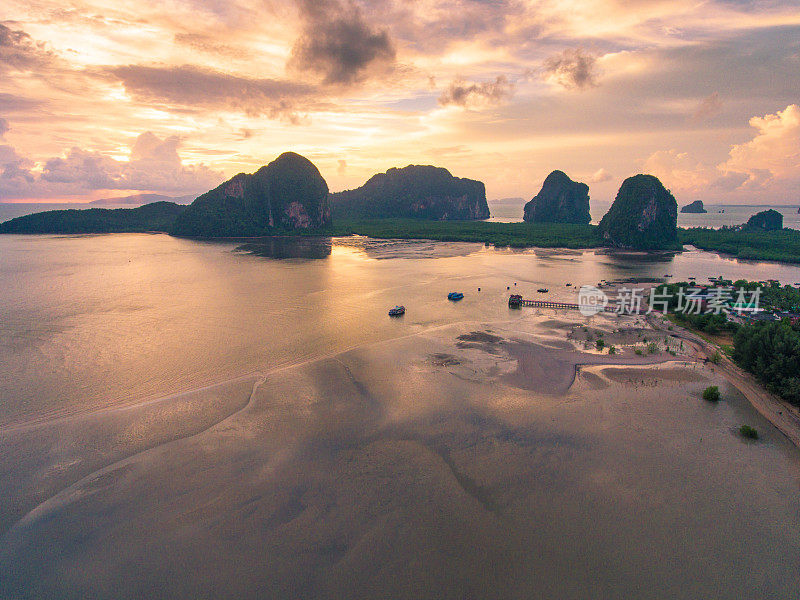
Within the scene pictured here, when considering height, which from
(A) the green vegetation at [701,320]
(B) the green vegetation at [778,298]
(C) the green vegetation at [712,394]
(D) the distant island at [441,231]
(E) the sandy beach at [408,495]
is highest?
(D) the distant island at [441,231]

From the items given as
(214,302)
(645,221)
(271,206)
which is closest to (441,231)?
(645,221)

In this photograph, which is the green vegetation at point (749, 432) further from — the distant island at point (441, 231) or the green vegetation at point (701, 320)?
the distant island at point (441, 231)

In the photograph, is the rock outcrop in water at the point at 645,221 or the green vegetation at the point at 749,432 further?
the rock outcrop in water at the point at 645,221

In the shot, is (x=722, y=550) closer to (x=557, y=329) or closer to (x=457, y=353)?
(x=457, y=353)

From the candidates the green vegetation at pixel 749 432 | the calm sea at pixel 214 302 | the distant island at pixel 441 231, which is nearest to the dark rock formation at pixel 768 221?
the distant island at pixel 441 231

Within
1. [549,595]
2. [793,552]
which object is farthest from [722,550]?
[549,595]

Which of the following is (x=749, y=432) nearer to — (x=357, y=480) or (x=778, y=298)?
(x=357, y=480)

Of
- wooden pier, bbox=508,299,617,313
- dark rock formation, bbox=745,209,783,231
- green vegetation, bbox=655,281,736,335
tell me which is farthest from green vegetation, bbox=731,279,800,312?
dark rock formation, bbox=745,209,783,231

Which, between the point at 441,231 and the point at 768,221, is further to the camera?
the point at 441,231
